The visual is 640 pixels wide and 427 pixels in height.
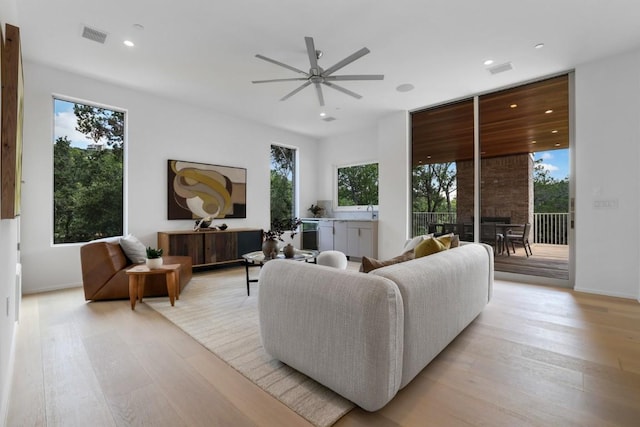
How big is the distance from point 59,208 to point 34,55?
1891 millimetres

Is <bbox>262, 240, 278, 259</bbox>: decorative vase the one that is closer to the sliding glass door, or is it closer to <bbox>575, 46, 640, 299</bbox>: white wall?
the sliding glass door

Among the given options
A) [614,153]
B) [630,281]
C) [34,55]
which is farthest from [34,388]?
[614,153]

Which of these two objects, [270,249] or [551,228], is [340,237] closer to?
[270,249]

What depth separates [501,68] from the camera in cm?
378

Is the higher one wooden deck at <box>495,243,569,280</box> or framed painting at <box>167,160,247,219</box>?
framed painting at <box>167,160,247,219</box>

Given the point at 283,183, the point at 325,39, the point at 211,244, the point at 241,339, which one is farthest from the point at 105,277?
the point at 283,183

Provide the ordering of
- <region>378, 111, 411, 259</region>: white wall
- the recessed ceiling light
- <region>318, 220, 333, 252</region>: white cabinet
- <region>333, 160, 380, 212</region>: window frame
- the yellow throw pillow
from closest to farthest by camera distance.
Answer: the yellow throw pillow → the recessed ceiling light → <region>378, 111, 411, 259</region>: white wall → <region>318, 220, 333, 252</region>: white cabinet → <region>333, 160, 380, 212</region>: window frame

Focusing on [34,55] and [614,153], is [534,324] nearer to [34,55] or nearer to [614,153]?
[614,153]

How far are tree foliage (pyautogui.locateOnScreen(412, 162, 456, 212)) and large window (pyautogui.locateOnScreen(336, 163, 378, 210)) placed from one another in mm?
1308

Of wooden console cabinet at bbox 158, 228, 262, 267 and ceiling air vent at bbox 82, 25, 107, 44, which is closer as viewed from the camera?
ceiling air vent at bbox 82, 25, 107, 44

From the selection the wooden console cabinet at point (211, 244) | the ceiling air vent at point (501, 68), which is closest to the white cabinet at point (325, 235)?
the wooden console cabinet at point (211, 244)

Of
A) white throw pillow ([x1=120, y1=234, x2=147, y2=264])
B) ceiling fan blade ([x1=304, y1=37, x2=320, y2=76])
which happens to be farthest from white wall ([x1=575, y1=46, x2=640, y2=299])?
white throw pillow ([x1=120, y1=234, x2=147, y2=264])

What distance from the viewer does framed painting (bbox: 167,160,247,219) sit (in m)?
4.93

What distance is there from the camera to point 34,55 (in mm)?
3482
